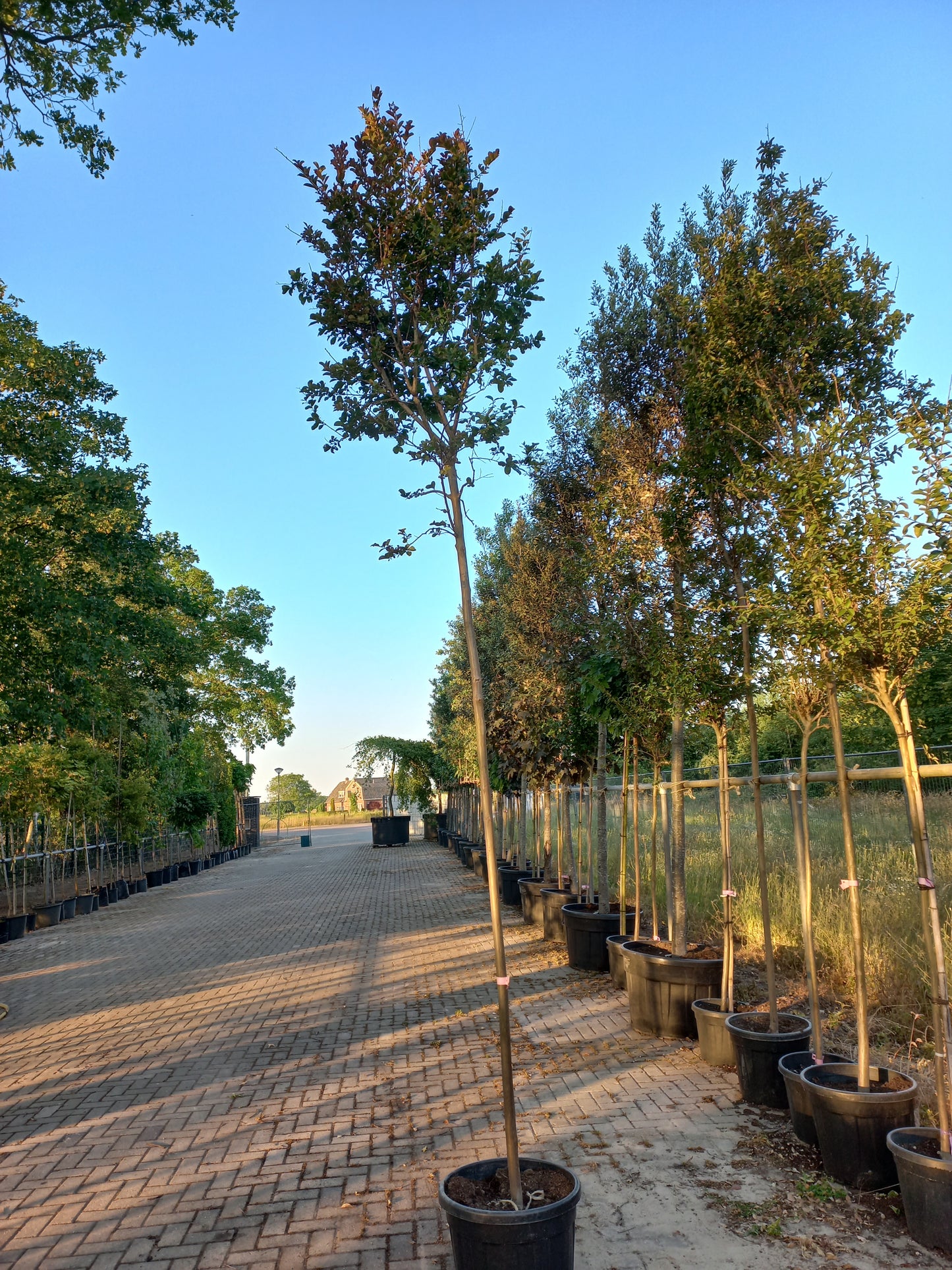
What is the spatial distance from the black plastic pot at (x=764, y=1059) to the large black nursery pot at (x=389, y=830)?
28184 mm

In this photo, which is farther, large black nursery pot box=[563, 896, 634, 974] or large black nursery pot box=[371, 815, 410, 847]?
large black nursery pot box=[371, 815, 410, 847]

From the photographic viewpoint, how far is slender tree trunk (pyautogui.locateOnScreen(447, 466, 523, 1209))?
297cm

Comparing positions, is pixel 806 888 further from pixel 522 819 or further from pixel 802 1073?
pixel 522 819

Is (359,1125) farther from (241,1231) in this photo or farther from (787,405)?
(787,405)

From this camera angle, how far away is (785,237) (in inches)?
204

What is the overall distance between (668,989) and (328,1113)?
247 centimetres

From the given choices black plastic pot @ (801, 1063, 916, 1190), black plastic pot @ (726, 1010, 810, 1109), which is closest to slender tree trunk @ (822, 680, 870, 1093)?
black plastic pot @ (801, 1063, 916, 1190)

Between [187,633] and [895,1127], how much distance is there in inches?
1048

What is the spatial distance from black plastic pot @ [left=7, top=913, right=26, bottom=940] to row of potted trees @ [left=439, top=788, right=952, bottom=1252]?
972 centimetres

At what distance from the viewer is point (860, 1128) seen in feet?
11.6

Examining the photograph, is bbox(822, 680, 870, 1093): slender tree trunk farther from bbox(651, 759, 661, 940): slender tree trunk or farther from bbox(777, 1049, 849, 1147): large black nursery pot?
bbox(651, 759, 661, 940): slender tree trunk

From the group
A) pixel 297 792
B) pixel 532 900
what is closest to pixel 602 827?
pixel 532 900

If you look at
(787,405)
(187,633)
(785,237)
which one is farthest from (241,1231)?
(187,633)

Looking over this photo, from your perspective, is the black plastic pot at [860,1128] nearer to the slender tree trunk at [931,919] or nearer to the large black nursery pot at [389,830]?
the slender tree trunk at [931,919]
